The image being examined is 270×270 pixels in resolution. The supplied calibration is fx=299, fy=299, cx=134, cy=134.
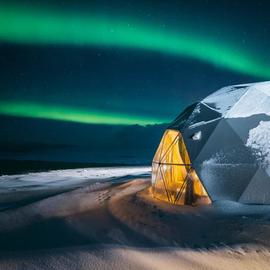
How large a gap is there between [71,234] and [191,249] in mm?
2899

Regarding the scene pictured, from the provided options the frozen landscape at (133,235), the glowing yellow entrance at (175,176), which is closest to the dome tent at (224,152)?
the glowing yellow entrance at (175,176)

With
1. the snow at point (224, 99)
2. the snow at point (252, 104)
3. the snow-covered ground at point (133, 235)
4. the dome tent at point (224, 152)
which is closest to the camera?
the snow-covered ground at point (133, 235)

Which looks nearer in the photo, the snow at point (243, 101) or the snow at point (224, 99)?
the snow at point (243, 101)

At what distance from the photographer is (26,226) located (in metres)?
8.22

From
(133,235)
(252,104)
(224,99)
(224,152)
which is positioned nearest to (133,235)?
(133,235)

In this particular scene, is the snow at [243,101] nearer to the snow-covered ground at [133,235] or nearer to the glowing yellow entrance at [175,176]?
the glowing yellow entrance at [175,176]

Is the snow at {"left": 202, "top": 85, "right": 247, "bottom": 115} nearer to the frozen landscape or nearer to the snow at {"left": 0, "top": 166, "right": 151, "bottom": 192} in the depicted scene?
the frozen landscape

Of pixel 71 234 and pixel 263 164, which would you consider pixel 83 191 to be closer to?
pixel 71 234

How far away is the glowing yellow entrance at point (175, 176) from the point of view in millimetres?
10148

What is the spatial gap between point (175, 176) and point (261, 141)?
3.94 meters

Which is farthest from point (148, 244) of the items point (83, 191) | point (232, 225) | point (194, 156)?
point (83, 191)

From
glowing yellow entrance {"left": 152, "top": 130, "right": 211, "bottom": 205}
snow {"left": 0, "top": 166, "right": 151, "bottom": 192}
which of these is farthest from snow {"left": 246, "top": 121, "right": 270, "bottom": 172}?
snow {"left": 0, "top": 166, "right": 151, "bottom": 192}

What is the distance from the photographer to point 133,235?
7418 mm

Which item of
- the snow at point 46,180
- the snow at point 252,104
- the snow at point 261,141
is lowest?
the snow at point 46,180
